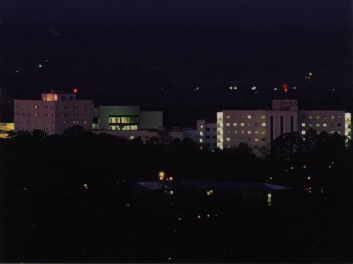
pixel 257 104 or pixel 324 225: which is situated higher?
pixel 257 104

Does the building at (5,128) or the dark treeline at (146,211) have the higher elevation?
the building at (5,128)

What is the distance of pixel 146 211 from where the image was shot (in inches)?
247

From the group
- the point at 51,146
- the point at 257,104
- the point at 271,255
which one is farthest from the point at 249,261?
the point at 257,104

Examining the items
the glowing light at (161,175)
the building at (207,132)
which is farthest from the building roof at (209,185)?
the building at (207,132)

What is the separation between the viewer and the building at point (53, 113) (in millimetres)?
11695

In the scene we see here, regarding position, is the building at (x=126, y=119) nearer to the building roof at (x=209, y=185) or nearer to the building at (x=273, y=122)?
the building at (x=273, y=122)

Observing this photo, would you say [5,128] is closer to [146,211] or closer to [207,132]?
[207,132]

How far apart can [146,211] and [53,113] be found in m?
6.00

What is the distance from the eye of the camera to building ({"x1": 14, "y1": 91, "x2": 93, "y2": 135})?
460 inches

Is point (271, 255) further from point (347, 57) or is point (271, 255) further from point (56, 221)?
point (347, 57)

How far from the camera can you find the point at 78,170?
7098 mm

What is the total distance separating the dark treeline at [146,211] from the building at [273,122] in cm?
339

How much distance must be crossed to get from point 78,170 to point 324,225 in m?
1.88

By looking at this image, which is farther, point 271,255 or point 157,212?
point 157,212
